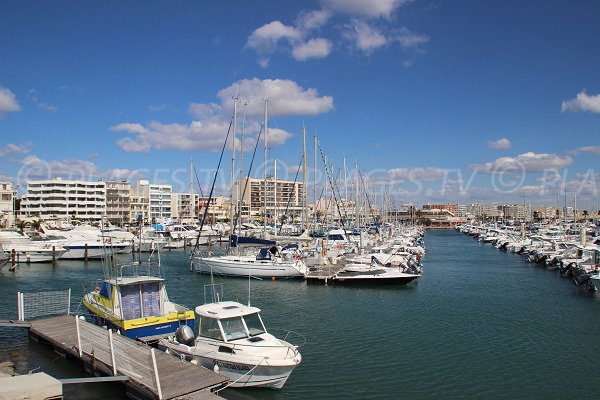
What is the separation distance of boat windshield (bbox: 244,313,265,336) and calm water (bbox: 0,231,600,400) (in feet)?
→ 6.30

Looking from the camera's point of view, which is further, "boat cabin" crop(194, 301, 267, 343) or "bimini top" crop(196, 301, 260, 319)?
"bimini top" crop(196, 301, 260, 319)

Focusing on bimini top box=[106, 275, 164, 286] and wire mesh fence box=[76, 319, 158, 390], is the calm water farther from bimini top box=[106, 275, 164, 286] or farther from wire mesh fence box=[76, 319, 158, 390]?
bimini top box=[106, 275, 164, 286]

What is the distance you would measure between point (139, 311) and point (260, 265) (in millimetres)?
22820

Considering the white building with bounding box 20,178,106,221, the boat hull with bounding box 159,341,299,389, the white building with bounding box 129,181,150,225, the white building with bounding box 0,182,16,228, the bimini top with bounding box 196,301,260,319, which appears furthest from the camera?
the white building with bounding box 129,181,150,225

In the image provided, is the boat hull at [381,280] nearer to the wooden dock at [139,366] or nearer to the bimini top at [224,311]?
the bimini top at [224,311]

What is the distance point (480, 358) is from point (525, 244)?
2614 inches

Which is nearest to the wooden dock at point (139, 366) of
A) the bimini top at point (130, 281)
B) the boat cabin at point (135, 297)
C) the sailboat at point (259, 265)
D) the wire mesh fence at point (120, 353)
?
the wire mesh fence at point (120, 353)

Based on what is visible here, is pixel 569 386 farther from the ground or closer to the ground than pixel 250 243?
closer to the ground

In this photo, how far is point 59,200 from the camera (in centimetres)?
13838

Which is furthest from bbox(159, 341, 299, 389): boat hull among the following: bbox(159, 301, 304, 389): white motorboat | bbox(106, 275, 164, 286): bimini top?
bbox(106, 275, 164, 286): bimini top

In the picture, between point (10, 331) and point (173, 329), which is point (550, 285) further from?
point (10, 331)

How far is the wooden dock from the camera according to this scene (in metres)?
13.0

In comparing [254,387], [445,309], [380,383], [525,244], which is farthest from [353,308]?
[525,244]

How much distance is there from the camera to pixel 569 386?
57.0 feet
